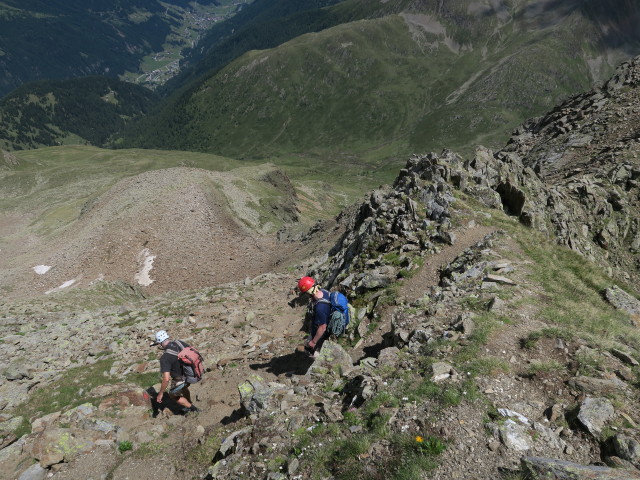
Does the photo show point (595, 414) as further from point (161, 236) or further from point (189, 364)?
point (161, 236)

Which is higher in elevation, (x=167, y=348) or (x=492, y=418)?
(x=492, y=418)

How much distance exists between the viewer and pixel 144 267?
47719mm

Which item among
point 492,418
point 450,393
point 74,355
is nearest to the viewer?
point 492,418

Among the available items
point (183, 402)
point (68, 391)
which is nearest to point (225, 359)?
point (183, 402)

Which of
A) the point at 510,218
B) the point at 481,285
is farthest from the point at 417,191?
the point at 481,285

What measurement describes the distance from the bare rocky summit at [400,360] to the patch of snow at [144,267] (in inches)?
268

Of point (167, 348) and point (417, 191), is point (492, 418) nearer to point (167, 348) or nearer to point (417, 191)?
point (167, 348)

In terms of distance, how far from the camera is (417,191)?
29.8 metres

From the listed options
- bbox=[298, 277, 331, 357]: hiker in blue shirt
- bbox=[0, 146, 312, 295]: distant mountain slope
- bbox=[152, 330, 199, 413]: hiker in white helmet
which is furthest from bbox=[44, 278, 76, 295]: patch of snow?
bbox=[298, 277, 331, 357]: hiker in blue shirt

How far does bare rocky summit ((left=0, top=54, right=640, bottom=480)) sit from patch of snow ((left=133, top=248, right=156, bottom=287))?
22.3 feet

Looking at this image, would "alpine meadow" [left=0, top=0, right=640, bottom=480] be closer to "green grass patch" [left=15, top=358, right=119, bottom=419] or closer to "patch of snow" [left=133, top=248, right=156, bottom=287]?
"green grass patch" [left=15, top=358, right=119, bottom=419]

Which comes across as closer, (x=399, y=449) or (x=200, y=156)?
(x=399, y=449)

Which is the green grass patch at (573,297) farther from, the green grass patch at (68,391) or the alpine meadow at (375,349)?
the green grass patch at (68,391)

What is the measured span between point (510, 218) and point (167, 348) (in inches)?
964
